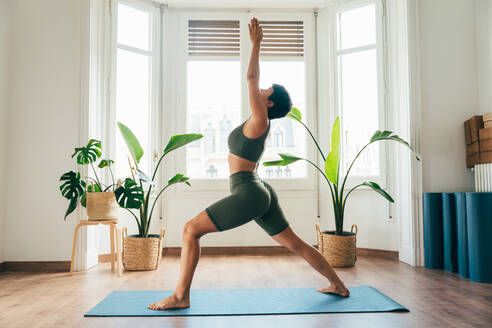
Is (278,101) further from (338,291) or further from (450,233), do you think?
(450,233)

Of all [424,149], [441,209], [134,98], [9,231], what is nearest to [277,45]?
[134,98]

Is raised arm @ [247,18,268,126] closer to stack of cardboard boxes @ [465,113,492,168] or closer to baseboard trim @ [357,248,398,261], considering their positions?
stack of cardboard boxes @ [465,113,492,168]

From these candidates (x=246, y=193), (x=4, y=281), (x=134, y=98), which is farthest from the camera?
(x=134, y=98)

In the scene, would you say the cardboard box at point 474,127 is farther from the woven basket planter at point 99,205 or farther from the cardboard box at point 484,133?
the woven basket planter at point 99,205

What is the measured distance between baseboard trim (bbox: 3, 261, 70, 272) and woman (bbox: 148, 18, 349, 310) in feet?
5.27

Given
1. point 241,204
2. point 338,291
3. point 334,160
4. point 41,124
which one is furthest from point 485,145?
point 41,124

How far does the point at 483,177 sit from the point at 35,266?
388 cm

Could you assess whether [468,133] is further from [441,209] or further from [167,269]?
[167,269]

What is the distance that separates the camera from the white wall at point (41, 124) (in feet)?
10.9

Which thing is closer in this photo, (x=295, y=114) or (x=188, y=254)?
(x=188, y=254)

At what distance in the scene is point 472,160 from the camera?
3.33 metres

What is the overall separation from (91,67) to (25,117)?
724 millimetres

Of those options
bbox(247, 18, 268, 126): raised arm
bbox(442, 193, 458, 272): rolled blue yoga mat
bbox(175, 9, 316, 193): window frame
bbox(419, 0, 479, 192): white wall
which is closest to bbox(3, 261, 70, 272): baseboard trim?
bbox(175, 9, 316, 193): window frame

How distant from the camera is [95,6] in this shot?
367 centimetres
